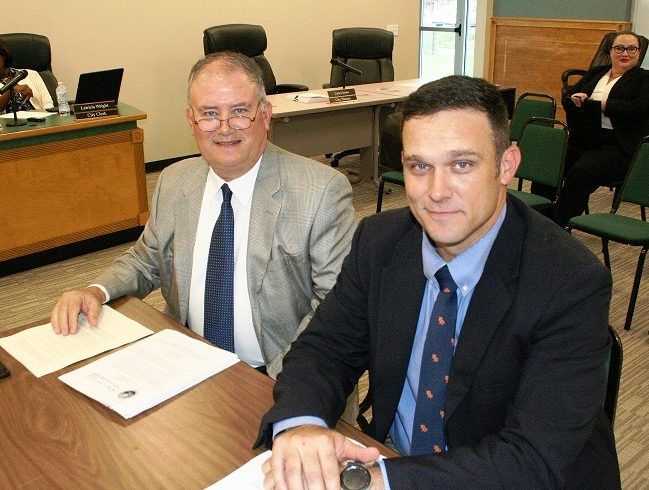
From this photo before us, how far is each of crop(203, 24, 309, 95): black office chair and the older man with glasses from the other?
3.83 m

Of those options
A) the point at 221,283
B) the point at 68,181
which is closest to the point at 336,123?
the point at 68,181

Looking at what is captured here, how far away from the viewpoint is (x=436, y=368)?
135 centimetres

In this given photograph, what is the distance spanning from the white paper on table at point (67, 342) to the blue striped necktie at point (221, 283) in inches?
10.0

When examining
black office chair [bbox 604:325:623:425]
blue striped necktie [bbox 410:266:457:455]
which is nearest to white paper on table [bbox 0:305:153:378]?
blue striped necktie [bbox 410:266:457:455]

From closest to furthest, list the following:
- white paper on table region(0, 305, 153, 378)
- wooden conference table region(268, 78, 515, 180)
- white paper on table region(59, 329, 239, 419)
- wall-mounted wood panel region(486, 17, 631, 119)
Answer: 1. white paper on table region(59, 329, 239, 419)
2. white paper on table region(0, 305, 153, 378)
3. wooden conference table region(268, 78, 515, 180)
4. wall-mounted wood panel region(486, 17, 631, 119)

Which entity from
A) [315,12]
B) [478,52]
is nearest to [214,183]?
[315,12]

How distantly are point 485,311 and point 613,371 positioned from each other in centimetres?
33

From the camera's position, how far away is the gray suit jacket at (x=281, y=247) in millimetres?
1859

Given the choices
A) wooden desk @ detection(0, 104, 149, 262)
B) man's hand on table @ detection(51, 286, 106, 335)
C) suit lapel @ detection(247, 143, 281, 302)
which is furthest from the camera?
wooden desk @ detection(0, 104, 149, 262)

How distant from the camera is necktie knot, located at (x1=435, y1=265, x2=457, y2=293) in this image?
133cm

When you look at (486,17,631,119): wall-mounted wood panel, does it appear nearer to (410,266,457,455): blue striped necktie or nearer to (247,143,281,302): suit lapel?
(247,143,281,302): suit lapel

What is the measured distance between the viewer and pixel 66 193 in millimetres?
4145

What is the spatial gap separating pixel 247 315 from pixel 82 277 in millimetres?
2521

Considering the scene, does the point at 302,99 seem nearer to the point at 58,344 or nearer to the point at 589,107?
the point at 589,107
